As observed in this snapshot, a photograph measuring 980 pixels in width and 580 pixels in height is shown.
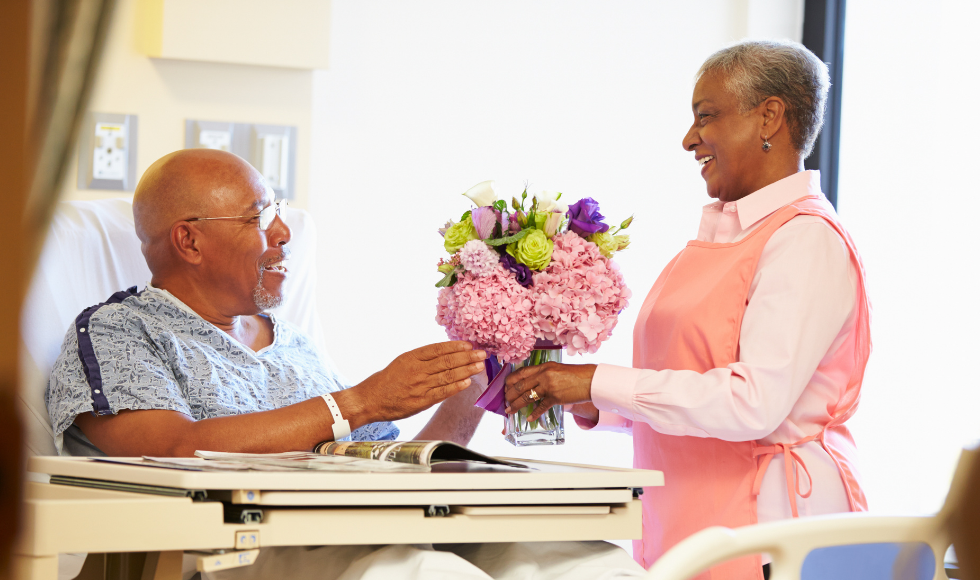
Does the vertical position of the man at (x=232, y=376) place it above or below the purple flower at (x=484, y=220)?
below

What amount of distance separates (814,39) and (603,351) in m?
1.42

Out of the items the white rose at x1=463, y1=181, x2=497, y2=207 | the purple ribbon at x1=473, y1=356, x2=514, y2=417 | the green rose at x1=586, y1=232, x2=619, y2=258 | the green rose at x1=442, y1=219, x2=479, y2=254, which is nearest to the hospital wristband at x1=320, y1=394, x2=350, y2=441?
the purple ribbon at x1=473, y1=356, x2=514, y2=417

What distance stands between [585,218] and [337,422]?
2.06ft

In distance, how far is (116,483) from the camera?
1.22 metres

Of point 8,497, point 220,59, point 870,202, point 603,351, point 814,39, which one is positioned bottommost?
point 603,351

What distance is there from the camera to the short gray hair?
1821 mm

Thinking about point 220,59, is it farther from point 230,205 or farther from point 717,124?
point 717,124

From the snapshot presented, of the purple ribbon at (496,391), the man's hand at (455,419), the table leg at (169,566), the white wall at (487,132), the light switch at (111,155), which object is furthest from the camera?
the white wall at (487,132)

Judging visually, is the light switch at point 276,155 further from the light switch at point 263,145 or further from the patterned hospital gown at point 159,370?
the patterned hospital gown at point 159,370

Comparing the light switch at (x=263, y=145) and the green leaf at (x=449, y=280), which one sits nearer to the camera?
the green leaf at (x=449, y=280)

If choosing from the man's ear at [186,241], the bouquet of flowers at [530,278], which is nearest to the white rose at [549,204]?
the bouquet of flowers at [530,278]

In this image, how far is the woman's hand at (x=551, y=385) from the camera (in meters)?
1.70

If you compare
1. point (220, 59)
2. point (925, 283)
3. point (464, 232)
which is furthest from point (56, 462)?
point (925, 283)

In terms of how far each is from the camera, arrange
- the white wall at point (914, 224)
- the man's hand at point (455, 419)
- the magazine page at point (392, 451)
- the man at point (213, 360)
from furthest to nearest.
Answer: the white wall at point (914, 224) < the man's hand at point (455, 419) < the man at point (213, 360) < the magazine page at point (392, 451)
